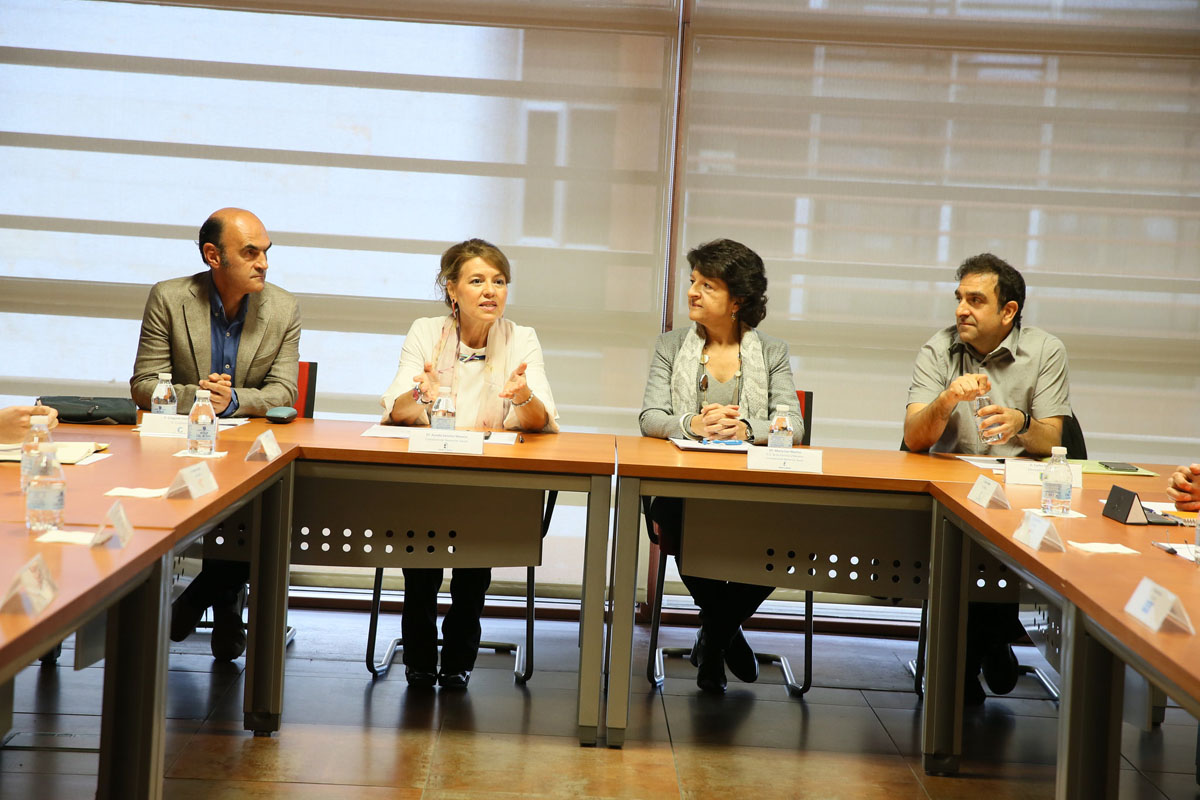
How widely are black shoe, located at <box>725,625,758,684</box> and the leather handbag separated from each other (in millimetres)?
1874

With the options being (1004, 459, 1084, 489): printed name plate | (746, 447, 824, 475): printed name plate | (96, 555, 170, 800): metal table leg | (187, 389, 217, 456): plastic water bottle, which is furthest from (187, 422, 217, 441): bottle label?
(1004, 459, 1084, 489): printed name plate

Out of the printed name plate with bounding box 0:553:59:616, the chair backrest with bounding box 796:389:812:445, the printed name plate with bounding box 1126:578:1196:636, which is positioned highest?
the chair backrest with bounding box 796:389:812:445

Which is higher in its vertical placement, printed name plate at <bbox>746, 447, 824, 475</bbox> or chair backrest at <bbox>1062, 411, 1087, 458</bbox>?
chair backrest at <bbox>1062, 411, 1087, 458</bbox>

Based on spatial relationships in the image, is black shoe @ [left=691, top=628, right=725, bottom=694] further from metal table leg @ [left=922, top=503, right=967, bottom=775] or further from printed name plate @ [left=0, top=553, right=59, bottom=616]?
printed name plate @ [left=0, top=553, right=59, bottom=616]

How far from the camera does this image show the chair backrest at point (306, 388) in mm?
3523

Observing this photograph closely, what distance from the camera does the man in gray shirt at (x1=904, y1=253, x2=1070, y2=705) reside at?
316 cm

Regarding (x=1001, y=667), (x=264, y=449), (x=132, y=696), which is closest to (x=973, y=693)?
(x=1001, y=667)

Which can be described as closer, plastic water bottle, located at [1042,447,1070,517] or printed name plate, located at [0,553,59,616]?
printed name plate, located at [0,553,59,616]

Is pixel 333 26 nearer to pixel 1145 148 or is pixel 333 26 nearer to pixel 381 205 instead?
pixel 381 205

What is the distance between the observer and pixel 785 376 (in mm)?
3412

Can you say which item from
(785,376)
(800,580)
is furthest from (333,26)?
(800,580)

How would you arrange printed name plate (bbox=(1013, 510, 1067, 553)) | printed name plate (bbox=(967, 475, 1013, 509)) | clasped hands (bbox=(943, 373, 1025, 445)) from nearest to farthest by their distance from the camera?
1. printed name plate (bbox=(1013, 510, 1067, 553))
2. printed name plate (bbox=(967, 475, 1013, 509))
3. clasped hands (bbox=(943, 373, 1025, 445))

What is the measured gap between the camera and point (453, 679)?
3.11m

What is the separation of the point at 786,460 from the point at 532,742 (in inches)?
39.0
